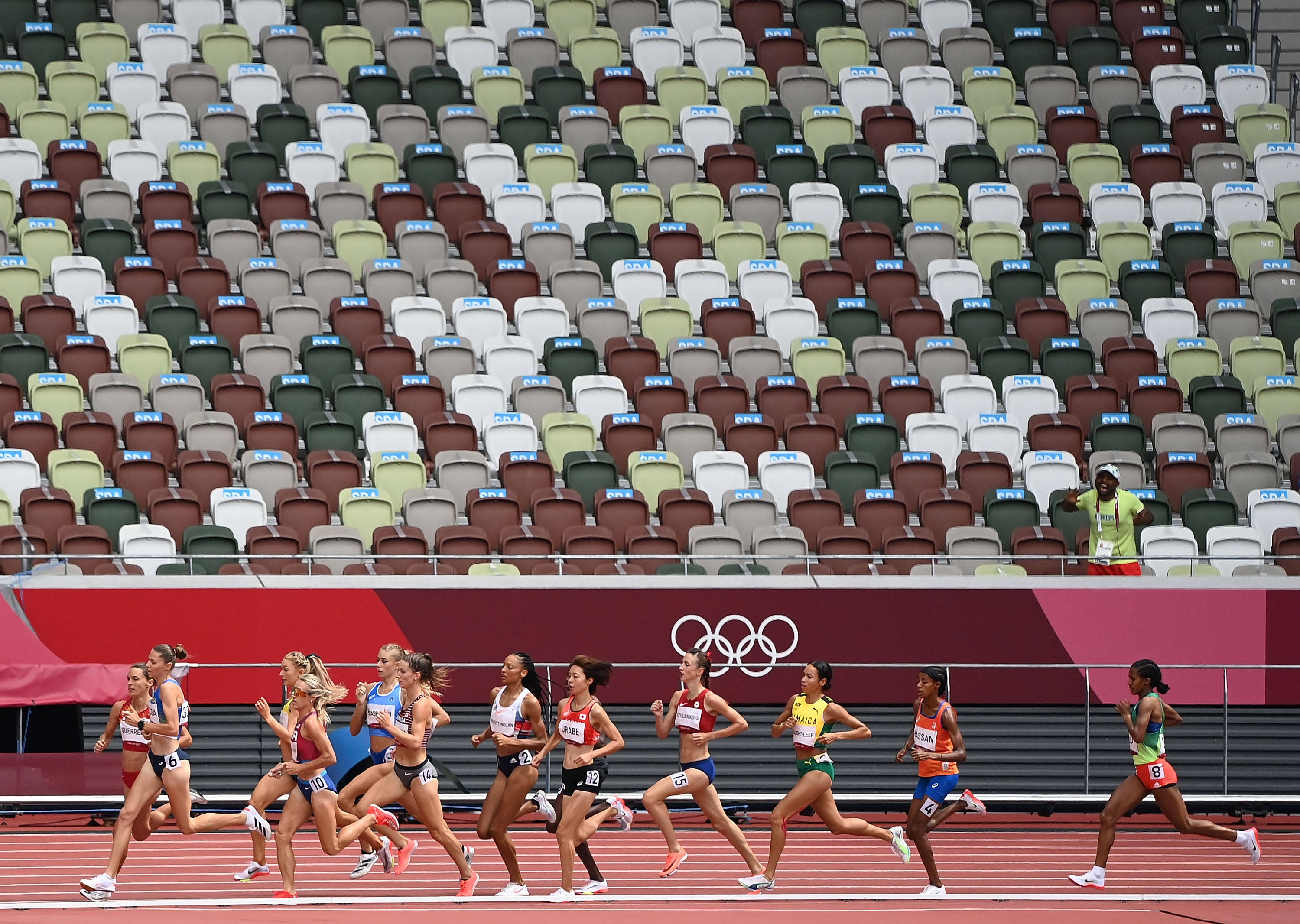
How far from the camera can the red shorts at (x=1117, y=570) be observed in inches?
612

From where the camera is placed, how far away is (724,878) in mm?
12156

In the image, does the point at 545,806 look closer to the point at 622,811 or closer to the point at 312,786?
the point at 622,811

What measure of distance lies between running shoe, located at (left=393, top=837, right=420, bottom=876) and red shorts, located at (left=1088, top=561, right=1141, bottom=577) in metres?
6.83

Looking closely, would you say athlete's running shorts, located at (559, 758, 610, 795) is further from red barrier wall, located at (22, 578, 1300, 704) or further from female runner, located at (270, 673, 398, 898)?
red barrier wall, located at (22, 578, 1300, 704)

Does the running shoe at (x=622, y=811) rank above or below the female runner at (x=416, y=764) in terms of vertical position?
below

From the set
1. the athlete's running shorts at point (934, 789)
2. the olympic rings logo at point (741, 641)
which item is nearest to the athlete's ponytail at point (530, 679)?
the athlete's running shorts at point (934, 789)

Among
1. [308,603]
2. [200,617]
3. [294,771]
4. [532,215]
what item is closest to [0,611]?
[200,617]

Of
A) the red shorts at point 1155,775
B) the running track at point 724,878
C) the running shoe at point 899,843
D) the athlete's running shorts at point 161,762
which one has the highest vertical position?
the athlete's running shorts at point 161,762

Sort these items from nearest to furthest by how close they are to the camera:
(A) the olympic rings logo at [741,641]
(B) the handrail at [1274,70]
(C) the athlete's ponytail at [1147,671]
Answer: (C) the athlete's ponytail at [1147,671] → (A) the olympic rings logo at [741,641] → (B) the handrail at [1274,70]

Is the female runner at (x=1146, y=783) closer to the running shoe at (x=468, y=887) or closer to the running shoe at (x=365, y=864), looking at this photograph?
the running shoe at (x=468, y=887)

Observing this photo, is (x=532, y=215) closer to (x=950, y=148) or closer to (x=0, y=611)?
(x=950, y=148)

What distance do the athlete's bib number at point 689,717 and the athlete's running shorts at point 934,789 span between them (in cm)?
Result: 154

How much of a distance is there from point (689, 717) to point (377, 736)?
82.4 inches

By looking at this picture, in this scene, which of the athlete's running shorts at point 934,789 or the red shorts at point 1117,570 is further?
the red shorts at point 1117,570
